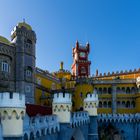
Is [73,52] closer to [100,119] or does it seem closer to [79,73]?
[79,73]

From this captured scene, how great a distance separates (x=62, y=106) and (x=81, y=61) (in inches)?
2271

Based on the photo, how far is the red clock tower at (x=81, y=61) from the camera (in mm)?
89206

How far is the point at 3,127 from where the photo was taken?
21750mm

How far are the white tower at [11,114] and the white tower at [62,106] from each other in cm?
1128

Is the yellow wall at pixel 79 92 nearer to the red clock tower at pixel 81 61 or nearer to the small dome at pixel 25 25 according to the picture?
the red clock tower at pixel 81 61

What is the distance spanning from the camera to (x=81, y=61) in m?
90.5

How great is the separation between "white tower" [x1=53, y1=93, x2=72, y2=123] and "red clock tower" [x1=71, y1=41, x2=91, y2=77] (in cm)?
5430

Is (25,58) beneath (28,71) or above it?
above

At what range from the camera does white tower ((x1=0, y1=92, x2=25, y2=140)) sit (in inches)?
849

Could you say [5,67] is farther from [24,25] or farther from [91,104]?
[91,104]

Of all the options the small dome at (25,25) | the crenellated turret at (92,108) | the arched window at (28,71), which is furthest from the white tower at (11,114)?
the small dome at (25,25)

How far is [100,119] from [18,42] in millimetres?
22260

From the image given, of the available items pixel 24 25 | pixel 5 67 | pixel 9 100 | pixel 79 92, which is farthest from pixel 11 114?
pixel 79 92

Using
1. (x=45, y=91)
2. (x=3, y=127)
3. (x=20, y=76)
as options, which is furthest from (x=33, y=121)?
(x=45, y=91)
